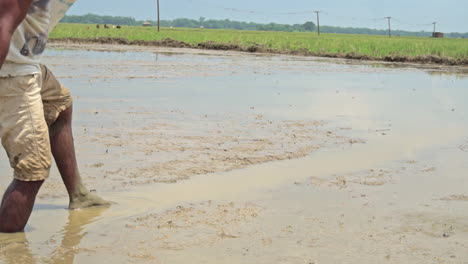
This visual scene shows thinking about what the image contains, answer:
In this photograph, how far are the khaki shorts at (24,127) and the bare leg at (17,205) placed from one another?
5 centimetres

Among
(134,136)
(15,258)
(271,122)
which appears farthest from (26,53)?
(271,122)

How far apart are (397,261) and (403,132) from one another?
426 cm

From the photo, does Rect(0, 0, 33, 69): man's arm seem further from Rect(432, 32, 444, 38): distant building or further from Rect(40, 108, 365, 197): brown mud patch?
Rect(432, 32, 444, 38): distant building

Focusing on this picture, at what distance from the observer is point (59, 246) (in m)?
3.47

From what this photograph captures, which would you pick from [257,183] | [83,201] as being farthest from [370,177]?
[83,201]

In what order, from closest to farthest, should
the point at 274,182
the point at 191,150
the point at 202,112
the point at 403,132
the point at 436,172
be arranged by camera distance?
the point at 274,182
the point at 436,172
the point at 191,150
the point at 403,132
the point at 202,112

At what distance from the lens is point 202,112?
8.24m

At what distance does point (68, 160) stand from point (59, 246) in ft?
2.39

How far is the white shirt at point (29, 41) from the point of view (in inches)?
135

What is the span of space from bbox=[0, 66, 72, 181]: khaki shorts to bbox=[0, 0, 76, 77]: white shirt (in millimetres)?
42

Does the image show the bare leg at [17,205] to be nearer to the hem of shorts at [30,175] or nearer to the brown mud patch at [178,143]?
the hem of shorts at [30,175]

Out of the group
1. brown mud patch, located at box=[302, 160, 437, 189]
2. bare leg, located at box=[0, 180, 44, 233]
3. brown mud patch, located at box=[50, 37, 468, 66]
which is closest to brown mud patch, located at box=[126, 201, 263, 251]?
bare leg, located at box=[0, 180, 44, 233]

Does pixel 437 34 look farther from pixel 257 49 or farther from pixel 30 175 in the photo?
pixel 30 175

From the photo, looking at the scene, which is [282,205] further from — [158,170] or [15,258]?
[15,258]
